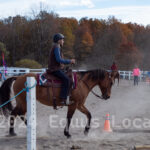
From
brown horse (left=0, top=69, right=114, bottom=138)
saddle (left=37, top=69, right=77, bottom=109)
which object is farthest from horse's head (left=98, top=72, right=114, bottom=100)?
saddle (left=37, top=69, right=77, bottom=109)

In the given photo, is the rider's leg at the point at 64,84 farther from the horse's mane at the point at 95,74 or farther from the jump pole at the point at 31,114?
the jump pole at the point at 31,114

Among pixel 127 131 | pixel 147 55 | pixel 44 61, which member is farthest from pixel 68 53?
pixel 127 131

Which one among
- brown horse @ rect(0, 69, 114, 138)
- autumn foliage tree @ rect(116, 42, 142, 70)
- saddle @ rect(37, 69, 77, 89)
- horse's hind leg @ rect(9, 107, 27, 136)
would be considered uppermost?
saddle @ rect(37, 69, 77, 89)

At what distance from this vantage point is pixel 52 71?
5965mm

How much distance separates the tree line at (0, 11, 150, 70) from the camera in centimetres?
4334

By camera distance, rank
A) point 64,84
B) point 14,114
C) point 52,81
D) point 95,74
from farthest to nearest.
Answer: point 95,74 → point 14,114 → point 52,81 → point 64,84

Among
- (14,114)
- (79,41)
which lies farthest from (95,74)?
(79,41)

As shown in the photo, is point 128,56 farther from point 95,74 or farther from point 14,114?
point 14,114

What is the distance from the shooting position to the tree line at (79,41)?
43.3m

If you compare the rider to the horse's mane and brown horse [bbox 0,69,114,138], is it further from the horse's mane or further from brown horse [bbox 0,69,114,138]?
the horse's mane

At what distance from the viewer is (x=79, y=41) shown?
167 ft

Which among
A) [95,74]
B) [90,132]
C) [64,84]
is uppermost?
[95,74]

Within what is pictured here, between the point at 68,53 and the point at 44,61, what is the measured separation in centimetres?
477

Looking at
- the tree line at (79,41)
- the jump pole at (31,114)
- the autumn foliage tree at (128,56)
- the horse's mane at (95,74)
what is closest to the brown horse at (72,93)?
the horse's mane at (95,74)
